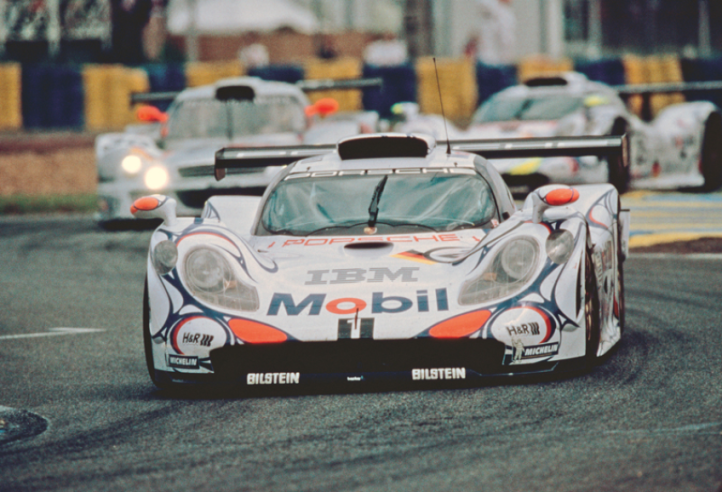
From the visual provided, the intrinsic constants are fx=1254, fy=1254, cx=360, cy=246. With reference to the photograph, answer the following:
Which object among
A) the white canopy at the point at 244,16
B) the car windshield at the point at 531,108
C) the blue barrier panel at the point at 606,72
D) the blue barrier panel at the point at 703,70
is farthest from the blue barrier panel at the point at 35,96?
the white canopy at the point at 244,16

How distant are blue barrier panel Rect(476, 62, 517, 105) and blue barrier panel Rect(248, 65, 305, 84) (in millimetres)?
3085

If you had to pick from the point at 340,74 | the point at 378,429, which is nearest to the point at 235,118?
the point at 340,74

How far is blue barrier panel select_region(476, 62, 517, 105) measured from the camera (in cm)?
2172

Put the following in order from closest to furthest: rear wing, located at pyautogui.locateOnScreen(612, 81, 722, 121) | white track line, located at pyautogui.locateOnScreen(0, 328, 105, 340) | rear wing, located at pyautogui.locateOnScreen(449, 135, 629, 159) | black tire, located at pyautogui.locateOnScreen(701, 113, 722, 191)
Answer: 1. rear wing, located at pyautogui.locateOnScreen(449, 135, 629, 159)
2. white track line, located at pyautogui.locateOnScreen(0, 328, 105, 340)
3. rear wing, located at pyautogui.locateOnScreen(612, 81, 722, 121)
4. black tire, located at pyautogui.locateOnScreen(701, 113, 722, 191)

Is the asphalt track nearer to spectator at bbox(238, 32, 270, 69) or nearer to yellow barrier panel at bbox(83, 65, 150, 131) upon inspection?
yellow barrier panel at bbox(83, 65, 150, 131)

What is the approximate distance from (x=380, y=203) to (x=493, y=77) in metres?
16.0

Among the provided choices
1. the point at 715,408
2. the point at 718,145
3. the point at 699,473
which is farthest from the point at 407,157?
the point at 718,145

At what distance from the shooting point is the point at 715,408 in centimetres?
451

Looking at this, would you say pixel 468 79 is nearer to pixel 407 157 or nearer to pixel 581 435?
pixel 407 157

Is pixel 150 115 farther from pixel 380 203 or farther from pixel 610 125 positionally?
pixel 380 203

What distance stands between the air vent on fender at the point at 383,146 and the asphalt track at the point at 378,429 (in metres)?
1.46

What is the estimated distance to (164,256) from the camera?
17.5 feet

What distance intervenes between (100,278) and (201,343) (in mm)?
4694

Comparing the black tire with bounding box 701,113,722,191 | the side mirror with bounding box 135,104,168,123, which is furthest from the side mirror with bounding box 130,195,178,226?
the black tire with bounding box 701,113,722,191
